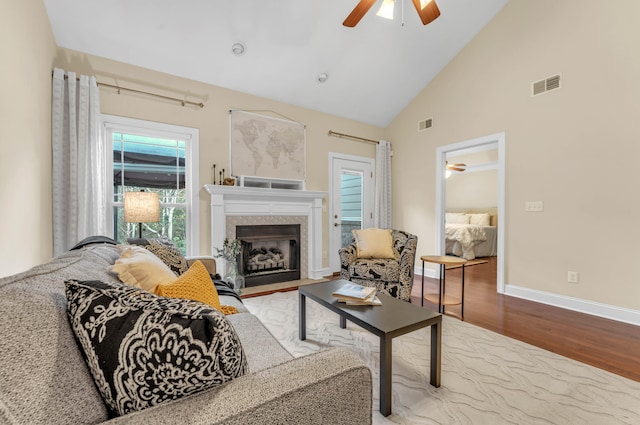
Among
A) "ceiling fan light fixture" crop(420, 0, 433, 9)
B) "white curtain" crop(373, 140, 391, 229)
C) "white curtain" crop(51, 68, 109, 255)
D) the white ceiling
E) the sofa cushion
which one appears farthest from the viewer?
"white curtain" crop(373, 140, 391, 229)

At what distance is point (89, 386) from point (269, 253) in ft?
11.8

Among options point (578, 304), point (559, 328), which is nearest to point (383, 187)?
point (578, 304)

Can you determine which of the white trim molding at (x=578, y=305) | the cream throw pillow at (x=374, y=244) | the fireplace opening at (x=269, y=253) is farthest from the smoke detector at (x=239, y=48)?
the white trim molding at (x=578, y=305)

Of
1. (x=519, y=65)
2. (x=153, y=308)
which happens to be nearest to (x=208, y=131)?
(x=153, y=308)

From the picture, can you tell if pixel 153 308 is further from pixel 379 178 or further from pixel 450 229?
pixel 450 229

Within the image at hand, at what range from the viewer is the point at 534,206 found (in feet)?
11.2

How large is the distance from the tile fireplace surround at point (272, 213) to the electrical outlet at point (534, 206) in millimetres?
2620

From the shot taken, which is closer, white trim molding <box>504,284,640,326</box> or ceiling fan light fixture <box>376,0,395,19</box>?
ceiling fan light fixture <box>376,0,395,19</box>

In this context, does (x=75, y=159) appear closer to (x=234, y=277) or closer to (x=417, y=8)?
(x=234, y=277)

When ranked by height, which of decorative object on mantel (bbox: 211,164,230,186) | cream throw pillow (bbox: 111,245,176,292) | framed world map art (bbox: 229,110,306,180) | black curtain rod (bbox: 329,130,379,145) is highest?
black curtain rod (bbox: 329,130,379,145)

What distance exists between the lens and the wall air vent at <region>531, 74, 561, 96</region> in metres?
3.24

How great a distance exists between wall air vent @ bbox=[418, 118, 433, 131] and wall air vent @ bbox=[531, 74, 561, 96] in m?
1.39

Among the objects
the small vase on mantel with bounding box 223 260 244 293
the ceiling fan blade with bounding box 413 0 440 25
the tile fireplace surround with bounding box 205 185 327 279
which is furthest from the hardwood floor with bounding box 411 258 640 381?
the ceiling fan blade with bounding box 413 0 440 25

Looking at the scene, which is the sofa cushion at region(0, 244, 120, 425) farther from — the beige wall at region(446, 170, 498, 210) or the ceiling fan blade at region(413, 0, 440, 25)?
the beige wall at region(446, 170, 498, 210)
